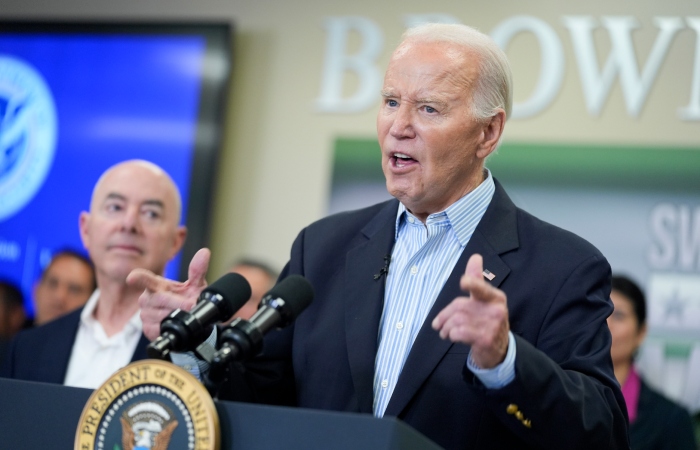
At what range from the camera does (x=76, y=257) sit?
5.28 meters

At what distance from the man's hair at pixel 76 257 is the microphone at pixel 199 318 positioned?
3.52 meters

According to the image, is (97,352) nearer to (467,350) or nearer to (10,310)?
(467,350)

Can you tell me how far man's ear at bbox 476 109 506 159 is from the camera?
8.18 feet

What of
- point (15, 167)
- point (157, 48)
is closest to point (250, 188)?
point (157, 48)

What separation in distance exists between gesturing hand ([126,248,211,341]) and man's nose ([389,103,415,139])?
0.60 meters

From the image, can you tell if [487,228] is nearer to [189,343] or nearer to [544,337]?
[544,337]

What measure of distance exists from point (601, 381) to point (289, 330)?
0.79 metres

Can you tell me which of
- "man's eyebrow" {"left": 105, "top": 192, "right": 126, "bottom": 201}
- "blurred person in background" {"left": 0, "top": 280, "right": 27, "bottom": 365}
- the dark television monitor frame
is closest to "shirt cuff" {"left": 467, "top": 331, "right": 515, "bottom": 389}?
"man's eyebrow" {"left": 105, "top": 192, "right": 126, "bottom": 201}

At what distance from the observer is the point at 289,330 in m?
2.45

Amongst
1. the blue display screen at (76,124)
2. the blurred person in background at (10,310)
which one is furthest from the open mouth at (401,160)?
the blurred person in background at (10,310)

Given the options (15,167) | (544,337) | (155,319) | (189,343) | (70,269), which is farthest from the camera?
(15,167)

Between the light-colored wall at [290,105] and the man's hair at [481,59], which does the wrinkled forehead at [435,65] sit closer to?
the man's hair at [481,59]

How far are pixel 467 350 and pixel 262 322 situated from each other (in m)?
0.61

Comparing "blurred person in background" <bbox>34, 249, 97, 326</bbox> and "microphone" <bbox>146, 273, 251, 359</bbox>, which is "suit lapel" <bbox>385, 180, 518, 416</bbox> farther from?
"blurred person in background" <bbox>34, 249, 97, 326</bbox>
